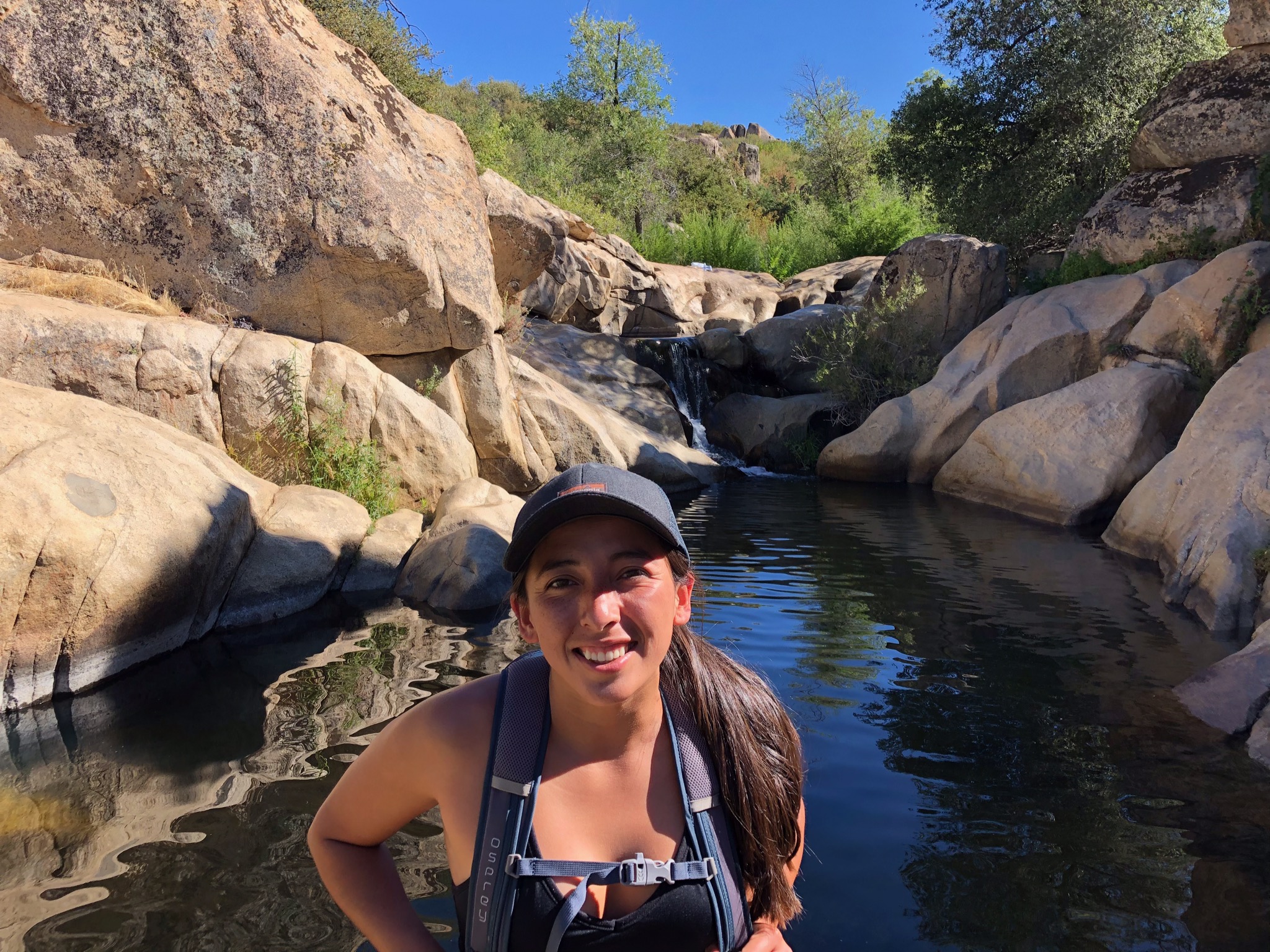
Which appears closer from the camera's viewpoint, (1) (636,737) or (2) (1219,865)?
(1) (636,737)

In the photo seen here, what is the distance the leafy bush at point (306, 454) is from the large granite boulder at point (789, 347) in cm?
1132

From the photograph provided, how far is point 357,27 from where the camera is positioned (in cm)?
1828

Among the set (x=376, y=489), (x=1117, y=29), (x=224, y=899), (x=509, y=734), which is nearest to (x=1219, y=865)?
(x=509, y=734)

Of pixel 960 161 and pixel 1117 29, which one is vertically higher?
pixel 1117 29

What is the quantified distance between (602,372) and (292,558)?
33.6 ft

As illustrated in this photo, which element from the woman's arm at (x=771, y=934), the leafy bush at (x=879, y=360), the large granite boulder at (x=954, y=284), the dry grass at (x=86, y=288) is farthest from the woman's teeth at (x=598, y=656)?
the large granite boulder at (x=954, y=284)

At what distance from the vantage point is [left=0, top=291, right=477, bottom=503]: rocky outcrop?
820 cm

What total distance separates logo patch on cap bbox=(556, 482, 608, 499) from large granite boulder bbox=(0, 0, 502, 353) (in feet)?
30.8

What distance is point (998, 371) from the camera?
1483 centimetres

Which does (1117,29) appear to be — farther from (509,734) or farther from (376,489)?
(509,734)

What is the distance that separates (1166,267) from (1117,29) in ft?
18.6

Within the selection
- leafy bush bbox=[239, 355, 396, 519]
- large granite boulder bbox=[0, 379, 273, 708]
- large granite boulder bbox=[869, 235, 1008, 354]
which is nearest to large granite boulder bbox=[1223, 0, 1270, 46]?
large granite boulder bbox=[869, 235, 1008, 354]

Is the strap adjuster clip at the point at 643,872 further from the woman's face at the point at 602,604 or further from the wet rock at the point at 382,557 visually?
the wet rock at the point at 382,557

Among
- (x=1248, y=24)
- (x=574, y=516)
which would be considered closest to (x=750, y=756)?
(x=574, y=516)
